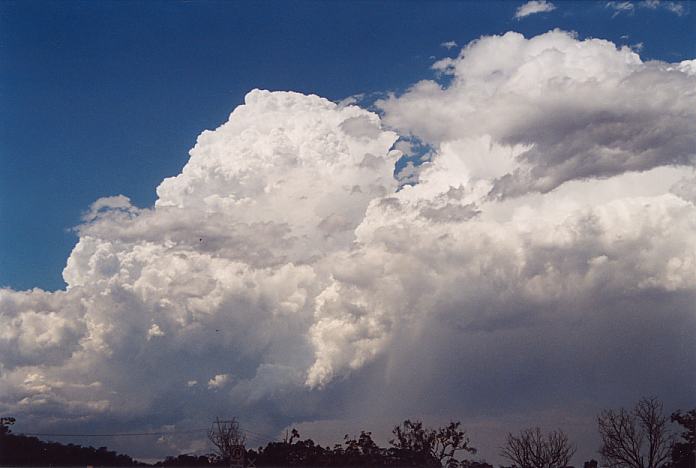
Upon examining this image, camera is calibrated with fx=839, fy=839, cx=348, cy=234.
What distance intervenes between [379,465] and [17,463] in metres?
68.0

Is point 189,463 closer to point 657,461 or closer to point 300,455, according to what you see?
point 300,455

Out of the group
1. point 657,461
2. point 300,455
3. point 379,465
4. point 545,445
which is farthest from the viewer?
point 300,455

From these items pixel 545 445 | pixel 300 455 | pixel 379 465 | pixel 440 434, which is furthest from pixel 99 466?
pixel 545 445

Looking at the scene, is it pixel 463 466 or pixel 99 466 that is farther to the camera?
pixel 99 466

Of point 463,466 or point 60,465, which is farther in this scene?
point 60,465

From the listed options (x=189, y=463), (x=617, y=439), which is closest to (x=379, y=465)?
(x=189, y=463)

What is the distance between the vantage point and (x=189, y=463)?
17500cm

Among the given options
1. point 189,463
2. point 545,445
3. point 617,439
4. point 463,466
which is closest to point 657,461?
point 617,439

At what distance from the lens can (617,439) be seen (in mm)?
115938

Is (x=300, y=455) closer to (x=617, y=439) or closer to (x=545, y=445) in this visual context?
(x=545, y=445)

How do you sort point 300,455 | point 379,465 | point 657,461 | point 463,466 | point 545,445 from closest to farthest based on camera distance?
point 657,461 < point 545,445 < point 463,466 < point 379,465 < point 300,455

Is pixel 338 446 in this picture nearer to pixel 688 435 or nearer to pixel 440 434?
pixel 440 434

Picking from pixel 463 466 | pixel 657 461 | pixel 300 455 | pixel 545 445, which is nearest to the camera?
pixel 657 461

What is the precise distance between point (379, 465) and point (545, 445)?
36.0m
